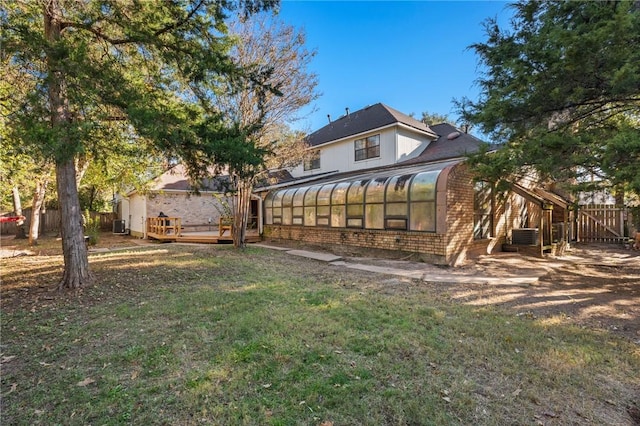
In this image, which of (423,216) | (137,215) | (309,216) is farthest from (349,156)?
(137,215)

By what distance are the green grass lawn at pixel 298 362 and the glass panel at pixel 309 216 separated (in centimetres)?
728

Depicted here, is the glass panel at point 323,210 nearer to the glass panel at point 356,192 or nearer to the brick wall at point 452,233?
the brick wall at point 452,233

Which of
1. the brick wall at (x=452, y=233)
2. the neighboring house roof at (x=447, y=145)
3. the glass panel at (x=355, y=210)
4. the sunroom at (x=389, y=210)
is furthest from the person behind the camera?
the neighboring house roof at (x=447, y=145)

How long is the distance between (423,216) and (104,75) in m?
7.99

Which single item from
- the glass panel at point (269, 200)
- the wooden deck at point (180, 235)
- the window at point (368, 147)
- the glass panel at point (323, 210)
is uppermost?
the window at point (368, 147)

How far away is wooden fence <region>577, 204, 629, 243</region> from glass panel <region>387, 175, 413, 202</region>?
9.44 m

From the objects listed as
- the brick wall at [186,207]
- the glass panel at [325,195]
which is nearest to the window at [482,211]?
the glass panel at [325,195]

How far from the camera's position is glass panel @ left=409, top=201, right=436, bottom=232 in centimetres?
848

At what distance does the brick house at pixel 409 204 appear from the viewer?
8555 mm

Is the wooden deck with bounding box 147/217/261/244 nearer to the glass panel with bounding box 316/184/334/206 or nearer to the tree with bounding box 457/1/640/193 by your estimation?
the glass panel with bounding box 316/184/334/206

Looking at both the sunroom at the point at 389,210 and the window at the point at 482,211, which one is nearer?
the sunroom at the point at 389,210

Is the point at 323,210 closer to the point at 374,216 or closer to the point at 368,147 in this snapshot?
the point at 374,216

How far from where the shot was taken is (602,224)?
13.1 m

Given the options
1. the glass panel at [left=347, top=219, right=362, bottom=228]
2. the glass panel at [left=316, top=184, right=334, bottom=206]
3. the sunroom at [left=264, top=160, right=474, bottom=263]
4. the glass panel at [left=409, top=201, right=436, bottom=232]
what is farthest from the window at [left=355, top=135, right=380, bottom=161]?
the glass panel at [left=409, top=201, right=436, bottom=232]
